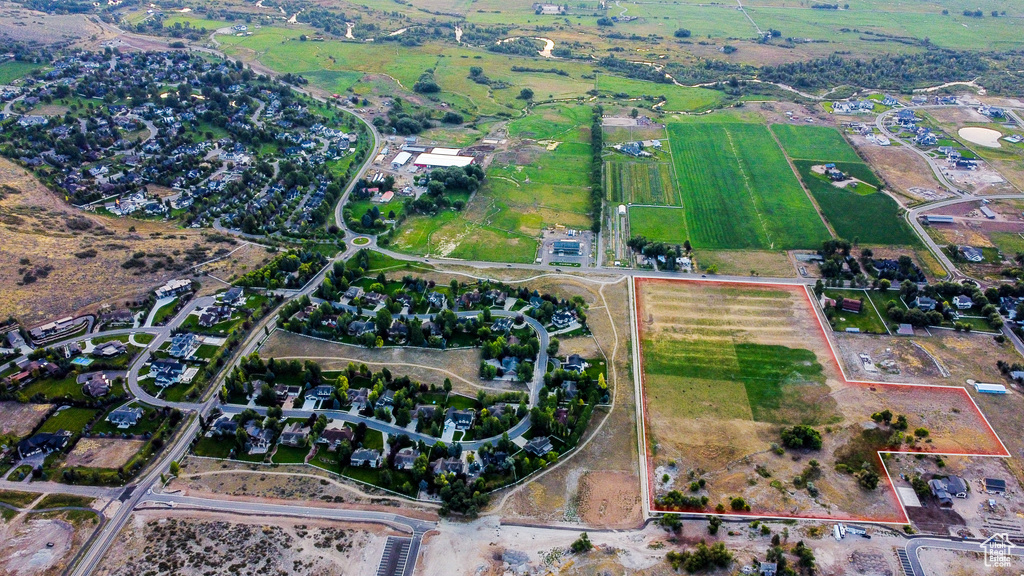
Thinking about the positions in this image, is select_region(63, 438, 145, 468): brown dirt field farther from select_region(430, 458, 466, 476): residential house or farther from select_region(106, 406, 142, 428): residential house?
select_region(430, 458, 466, 476): residential house

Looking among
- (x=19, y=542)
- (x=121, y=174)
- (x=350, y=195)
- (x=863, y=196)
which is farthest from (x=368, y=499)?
(x=863, y=196)

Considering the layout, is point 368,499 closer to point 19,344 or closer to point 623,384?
point 623,384

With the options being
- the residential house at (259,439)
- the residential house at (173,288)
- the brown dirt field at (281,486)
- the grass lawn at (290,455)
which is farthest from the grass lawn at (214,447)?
the residential house at (173,288)

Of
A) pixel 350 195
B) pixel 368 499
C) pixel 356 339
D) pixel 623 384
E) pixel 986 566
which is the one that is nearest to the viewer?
pixel 986 566

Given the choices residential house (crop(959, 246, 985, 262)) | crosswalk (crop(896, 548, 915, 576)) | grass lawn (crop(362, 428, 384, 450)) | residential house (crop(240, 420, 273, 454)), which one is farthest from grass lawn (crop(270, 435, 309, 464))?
residential house (crop(959, 246, 985, 262))

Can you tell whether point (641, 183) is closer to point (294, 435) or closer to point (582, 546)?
point (582, 546)

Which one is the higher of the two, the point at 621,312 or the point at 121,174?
the point at 121,174

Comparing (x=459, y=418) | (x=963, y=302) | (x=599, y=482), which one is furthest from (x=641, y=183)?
(x=599, y=482)
